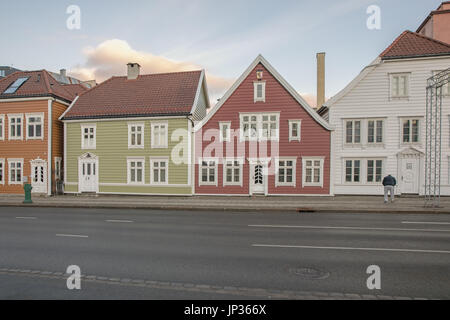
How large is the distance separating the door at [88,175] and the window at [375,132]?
68.9 feet

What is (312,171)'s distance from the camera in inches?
781

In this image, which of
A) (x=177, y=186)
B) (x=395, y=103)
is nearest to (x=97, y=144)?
(x=177, y=186)

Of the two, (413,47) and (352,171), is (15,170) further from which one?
(413,47)

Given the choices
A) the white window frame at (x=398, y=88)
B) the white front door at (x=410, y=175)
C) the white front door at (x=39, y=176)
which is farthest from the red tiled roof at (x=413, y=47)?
the white front door at (x=39, y=176)

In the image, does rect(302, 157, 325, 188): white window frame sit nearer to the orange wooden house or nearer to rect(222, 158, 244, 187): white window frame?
rect(222, 158, 244, 187): white window frame

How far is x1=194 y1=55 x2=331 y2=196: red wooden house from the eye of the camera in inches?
783

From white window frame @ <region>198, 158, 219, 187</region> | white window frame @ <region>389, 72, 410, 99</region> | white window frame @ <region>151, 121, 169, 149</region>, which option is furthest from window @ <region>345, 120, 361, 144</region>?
white window frame @ <region>151, 121, 169, 149</region>

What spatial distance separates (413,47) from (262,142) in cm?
1254

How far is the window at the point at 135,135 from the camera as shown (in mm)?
21784

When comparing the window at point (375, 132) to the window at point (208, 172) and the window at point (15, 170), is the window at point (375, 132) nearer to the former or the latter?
the window at point (208, 172)

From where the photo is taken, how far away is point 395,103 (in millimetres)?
19766

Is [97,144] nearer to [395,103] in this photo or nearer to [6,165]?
[6,165]

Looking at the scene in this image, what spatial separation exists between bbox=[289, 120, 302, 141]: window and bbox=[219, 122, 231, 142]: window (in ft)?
14.6
